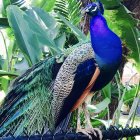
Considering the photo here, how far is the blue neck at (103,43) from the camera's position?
1.95 metres

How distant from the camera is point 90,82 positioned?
1924 mm

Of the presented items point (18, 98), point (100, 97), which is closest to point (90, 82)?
point (18, 98)

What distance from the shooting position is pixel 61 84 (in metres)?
1.92

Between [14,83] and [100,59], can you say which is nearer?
[100,59]

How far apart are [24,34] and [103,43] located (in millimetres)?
825

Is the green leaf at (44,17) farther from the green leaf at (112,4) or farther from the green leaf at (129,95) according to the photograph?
the green leaf at (129,95)

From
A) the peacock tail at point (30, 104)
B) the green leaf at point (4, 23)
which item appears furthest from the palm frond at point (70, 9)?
the peacock tail at point (30, 104)

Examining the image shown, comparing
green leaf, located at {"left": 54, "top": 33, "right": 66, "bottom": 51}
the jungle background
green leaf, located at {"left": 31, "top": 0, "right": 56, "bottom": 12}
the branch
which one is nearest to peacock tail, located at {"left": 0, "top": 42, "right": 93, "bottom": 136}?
the branch

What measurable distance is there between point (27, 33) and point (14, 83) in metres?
0.66

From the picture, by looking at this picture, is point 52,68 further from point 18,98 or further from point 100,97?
point 100,97

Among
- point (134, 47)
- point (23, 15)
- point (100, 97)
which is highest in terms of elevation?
point (23, 15)

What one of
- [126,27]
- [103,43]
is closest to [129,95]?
[126,27]

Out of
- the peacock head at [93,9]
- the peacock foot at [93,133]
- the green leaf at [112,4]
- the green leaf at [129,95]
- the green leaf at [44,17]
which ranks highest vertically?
the peacock head at [93,9]

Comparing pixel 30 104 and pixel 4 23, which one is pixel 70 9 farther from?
pixel 30 104
